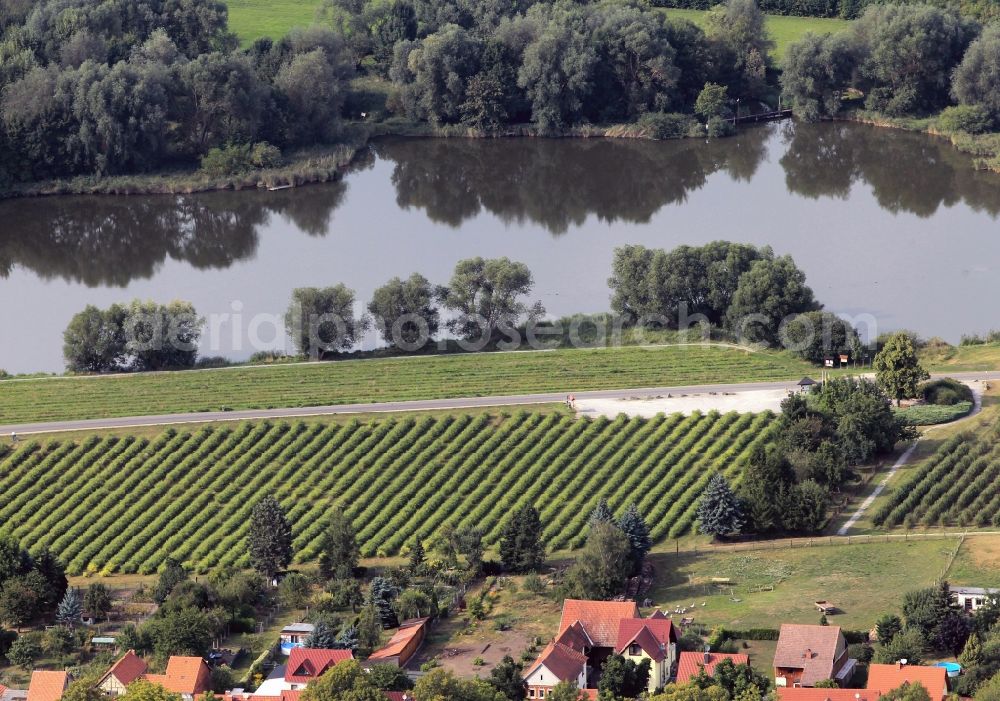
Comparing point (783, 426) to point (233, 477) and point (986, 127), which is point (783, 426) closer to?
point (233, 477)

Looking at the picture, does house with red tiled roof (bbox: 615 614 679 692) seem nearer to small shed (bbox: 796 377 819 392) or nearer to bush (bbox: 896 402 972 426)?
bush (bbox: 896 402 972 426)

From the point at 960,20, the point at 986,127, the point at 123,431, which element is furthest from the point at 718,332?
the point at 960,20

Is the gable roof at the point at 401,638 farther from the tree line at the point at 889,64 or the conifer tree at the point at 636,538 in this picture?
the tree line at the point at 889,64

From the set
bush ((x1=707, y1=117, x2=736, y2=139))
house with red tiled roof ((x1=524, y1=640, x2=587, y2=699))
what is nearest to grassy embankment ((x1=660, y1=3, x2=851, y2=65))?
bush ((x1=707, y1=117, x2=736, y2=139))

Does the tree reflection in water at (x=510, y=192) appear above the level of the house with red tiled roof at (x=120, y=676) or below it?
above

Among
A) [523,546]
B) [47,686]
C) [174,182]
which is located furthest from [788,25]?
[47,686]

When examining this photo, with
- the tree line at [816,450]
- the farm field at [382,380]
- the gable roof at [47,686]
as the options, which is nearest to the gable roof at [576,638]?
the tree line at [816,450]

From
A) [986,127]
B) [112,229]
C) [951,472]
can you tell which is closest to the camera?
[951,472]
